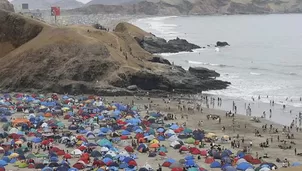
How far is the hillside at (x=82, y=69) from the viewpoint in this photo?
54750 mm

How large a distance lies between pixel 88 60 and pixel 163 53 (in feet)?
147

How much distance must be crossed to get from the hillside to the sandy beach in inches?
146

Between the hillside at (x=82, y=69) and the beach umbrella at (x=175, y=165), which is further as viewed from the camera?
the hillside at (x=82, y=69)

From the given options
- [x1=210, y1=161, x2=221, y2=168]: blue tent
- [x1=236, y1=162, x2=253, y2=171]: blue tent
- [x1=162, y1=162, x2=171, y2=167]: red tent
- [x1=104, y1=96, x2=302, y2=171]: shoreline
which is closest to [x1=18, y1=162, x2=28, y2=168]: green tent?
[x1=162, y1=162, x2=171, y2=167]: red tent

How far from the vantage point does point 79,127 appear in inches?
1474

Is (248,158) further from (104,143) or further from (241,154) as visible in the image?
(104,143)

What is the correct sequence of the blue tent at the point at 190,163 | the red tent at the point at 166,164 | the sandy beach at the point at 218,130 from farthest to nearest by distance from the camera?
the sandy beach at the point at 218,130 < the red tent at the point at 166,164 < the blue tent at the point at 190,163

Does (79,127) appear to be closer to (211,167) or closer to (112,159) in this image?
(112,159)

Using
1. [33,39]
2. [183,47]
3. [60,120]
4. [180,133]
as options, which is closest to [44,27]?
[33,39]

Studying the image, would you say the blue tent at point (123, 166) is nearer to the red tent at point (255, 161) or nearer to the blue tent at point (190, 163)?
the blue tent at point (190, 163)

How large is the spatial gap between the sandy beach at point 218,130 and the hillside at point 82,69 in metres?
3.72

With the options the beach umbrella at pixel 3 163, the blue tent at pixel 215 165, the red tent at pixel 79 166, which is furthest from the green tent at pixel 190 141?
the beach umbrella at pixel 3 163

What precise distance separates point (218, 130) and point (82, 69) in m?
21.7

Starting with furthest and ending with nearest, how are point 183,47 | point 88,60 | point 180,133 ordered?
point 183,47, point 88,60, point 180,133
